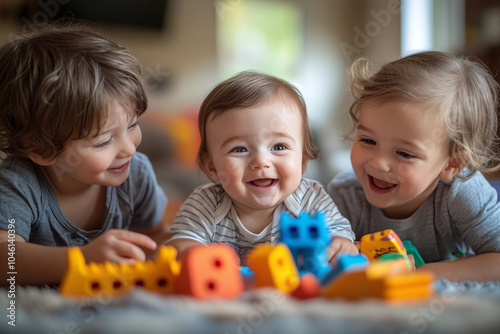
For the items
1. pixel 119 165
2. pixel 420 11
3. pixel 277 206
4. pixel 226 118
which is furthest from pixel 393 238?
pixel 420 11

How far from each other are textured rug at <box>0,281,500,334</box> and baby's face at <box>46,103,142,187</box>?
1.44ft

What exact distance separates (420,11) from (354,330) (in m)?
4.18

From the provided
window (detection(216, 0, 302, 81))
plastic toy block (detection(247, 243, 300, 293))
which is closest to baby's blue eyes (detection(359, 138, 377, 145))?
plastic toy block (detection(247, 243, 300, 293))

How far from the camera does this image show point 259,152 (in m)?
0.90

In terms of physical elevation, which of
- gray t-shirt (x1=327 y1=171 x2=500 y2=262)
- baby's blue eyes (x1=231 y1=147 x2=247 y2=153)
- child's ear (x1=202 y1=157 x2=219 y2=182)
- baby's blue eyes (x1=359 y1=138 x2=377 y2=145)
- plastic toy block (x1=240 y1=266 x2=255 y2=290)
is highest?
baby's blue eyes (x1=231 y1=147 x2=247 y2=153)

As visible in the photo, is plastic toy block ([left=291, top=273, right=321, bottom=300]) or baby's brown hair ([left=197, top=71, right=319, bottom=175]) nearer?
plastic toy block ([left=291, top=273, right=321, bottom=300])

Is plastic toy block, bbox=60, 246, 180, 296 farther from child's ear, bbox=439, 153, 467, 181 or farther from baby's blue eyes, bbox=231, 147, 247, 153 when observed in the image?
child's ear, bbox=439, 153, 467, 181

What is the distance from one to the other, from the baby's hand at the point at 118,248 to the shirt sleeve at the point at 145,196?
0.44m

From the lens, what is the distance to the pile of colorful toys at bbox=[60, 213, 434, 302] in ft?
1.82

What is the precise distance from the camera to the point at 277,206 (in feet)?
3.26

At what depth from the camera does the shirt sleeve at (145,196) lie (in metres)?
1.20

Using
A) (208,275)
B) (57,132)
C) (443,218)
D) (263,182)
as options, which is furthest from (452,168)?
(57,132)

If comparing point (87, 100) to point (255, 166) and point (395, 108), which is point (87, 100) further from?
point (395, 108)

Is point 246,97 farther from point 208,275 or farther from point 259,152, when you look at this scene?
point 208,275
